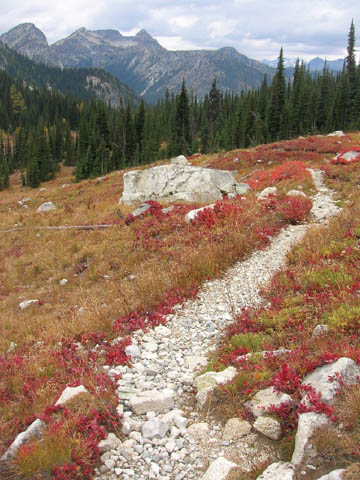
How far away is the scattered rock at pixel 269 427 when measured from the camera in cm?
431

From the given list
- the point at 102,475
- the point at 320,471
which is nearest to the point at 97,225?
the point at 102,475

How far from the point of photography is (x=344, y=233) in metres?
10.4

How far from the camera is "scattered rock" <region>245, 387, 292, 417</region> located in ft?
15.0

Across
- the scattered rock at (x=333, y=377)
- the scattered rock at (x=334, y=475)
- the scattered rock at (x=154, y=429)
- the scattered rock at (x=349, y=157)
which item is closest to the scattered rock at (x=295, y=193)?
the scattered rock at (x=349, y=157)

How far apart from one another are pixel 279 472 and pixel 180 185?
1908 cm

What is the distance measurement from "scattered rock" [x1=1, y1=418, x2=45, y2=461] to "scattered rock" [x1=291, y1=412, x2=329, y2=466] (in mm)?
3197

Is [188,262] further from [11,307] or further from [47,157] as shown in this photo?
[47,157]

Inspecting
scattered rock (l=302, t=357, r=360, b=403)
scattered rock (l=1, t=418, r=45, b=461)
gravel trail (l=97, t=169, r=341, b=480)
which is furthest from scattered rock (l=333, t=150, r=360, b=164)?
scattered rock (l=1, t=418, r=45, b=461)

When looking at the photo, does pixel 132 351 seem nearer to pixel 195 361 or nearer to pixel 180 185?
pixel 195 361

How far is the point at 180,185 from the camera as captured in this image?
71.4ft

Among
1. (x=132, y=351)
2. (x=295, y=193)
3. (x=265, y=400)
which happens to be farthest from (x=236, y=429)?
(x=295, y=193)

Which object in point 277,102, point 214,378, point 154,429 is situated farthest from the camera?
point 277,102

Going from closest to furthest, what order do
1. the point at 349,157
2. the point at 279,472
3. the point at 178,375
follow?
1. the point at 279,472
2. the point at 178,375
3. the point at 349,157

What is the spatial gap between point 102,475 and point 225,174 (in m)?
19.5
